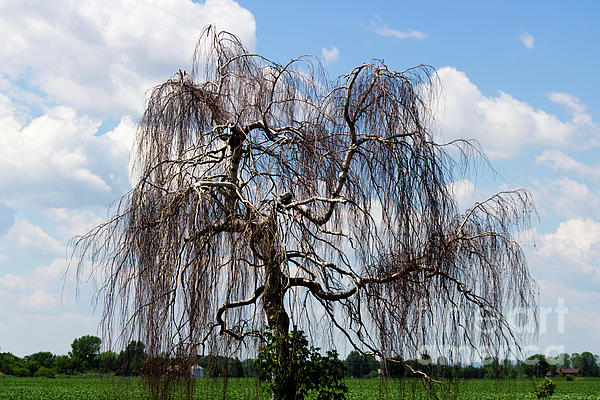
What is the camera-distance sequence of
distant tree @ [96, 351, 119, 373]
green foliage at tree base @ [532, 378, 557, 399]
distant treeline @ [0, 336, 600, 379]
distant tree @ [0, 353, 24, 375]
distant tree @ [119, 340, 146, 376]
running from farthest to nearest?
distant tree @ [0, 353, 24, 375]
green foliage at tree base @ [532, 378, 557, 399]
distant tree @ [96, 351, 119, 373]
distant tree @ [119, 340, 146, 376]
distant treeline @ [0, 336, 600, 379]

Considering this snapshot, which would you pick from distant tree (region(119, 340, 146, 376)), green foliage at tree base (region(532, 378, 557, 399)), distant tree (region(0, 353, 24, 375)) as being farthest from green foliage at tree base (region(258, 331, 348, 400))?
distant tree (region(0, 353, 24, 375))

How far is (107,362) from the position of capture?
564 cm

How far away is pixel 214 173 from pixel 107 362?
257cm

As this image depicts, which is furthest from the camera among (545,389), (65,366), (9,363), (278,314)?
(65,366)

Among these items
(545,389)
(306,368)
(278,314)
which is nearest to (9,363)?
(545,389)

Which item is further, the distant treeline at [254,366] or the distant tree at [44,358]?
the distant tree at [44,358]

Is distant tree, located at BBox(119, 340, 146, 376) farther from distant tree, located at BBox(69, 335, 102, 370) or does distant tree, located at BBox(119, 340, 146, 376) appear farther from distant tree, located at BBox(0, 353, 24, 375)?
distant tree, located at BBox(69, 335, 102, 370)

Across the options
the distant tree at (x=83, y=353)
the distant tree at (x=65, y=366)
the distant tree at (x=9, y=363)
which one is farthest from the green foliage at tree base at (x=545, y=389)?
the distant tree at (x=65, y=366)

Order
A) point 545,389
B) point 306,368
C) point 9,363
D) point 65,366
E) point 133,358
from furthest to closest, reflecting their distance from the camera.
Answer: point 65,366, point 9,363, point 545,389, point 306,368, point 133,358

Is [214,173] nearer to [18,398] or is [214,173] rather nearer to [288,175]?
[288,175]

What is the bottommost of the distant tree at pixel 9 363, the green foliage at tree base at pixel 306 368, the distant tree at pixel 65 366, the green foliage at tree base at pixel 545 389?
the distant tree at pixel 65 366

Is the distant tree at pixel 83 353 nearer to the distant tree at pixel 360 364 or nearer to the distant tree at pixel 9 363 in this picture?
the distant tree at pixel 9 363

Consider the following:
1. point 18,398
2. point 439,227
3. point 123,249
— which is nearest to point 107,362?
point 123,249

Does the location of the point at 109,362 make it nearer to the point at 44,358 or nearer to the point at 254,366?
the point at 254,366
